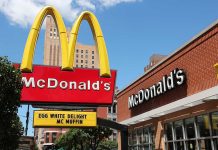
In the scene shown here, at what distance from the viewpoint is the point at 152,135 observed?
→ 89.8 ft

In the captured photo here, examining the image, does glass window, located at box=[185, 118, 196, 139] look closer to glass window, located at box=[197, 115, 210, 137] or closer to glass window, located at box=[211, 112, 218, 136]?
glass window, located at box=[197, 115, 210, 137]

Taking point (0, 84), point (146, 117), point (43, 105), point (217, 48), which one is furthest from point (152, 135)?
point (0, 84)

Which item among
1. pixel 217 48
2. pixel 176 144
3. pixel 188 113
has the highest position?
pixel 217 48

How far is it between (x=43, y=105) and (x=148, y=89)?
27.3 ft

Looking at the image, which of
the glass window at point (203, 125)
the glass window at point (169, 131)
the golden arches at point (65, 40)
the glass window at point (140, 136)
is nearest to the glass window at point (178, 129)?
the glass window at point (169, 131)

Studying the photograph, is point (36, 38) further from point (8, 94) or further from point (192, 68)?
point (192, 68)

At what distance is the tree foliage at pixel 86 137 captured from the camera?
45656mm

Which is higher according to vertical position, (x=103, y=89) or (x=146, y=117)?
(x=103, y=89)

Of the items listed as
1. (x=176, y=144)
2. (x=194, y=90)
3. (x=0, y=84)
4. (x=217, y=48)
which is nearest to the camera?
(x=0, y=84)

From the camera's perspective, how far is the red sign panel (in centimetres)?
2553

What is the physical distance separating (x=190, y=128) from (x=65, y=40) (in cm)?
1038

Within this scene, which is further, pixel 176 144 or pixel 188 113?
pixel 176 144

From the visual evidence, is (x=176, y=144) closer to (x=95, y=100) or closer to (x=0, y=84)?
(x=95, y=100)

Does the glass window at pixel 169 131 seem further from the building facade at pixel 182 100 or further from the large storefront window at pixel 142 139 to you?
the large storefront window at pixel 142 139
